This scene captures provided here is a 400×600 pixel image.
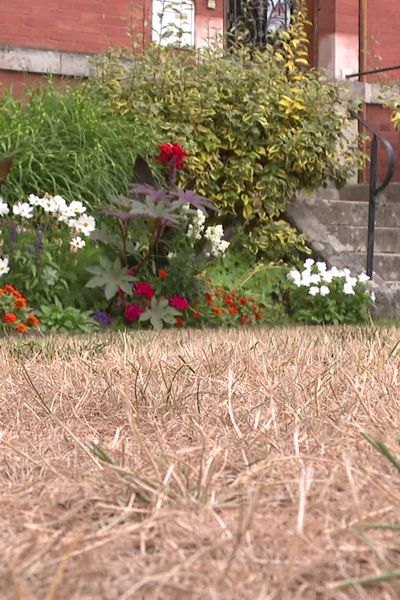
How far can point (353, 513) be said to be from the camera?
1.26m

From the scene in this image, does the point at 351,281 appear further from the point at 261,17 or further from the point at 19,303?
the point at 261,17

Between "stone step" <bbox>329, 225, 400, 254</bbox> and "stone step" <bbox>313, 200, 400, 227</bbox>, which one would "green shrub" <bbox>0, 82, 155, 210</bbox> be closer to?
"stone step" <bbox>313, 200, 400, 227</bbox>

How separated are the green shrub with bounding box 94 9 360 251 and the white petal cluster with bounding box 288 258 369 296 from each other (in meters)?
0.69

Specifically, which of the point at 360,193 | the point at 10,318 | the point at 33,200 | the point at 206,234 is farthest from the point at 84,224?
the point at 360,193

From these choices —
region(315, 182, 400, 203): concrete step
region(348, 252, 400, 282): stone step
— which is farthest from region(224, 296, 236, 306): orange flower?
region(315, 182, 400, 203): concrete step

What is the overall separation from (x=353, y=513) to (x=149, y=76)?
286 inches

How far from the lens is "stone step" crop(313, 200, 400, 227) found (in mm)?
8773

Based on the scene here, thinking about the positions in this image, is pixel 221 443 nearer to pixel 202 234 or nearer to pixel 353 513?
pixel 353 513

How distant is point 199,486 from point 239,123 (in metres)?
6.97

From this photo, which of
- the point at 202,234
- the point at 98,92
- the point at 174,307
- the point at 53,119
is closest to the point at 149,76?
the point at 98,92

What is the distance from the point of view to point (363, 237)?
898 cm

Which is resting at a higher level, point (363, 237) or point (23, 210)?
point (23, 210)

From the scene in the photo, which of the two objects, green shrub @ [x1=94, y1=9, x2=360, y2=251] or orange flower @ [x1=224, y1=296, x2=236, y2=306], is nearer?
orange flower @ [x1=224, y1=296, x2=236, y2=306]

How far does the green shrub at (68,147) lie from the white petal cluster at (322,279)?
1561 mm
